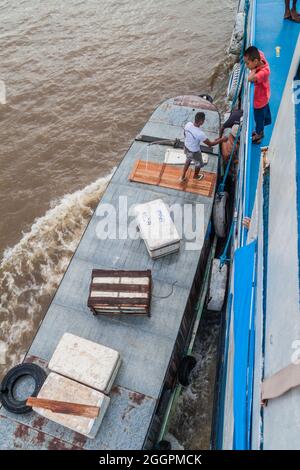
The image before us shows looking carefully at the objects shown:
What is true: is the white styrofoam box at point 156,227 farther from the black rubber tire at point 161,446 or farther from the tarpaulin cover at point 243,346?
the black rubber tire at point 161,446

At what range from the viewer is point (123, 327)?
8.05 metres

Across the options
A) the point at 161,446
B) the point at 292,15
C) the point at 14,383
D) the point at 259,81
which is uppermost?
the point at 292,15

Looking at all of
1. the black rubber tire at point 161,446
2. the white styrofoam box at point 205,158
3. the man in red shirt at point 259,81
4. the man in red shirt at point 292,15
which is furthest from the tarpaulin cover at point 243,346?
the man in red shirt at point 292,15

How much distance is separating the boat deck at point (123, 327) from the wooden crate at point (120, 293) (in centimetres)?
34

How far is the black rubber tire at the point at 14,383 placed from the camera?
23.3 feet

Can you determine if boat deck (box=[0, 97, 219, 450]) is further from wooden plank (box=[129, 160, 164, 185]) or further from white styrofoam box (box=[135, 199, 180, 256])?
white styrofoam box (box=[135, 199, 180, 256])

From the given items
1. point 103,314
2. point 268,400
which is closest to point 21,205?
point 103,314

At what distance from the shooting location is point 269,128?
427 inches

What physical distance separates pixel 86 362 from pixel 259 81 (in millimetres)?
7587

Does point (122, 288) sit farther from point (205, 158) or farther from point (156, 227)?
point (205, 158)

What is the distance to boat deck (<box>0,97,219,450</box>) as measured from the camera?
6887mm

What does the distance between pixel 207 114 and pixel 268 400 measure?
10.9 meters

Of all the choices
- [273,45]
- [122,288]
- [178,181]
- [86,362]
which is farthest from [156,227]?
[273,45]

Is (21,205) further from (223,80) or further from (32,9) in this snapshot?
(32,9)
